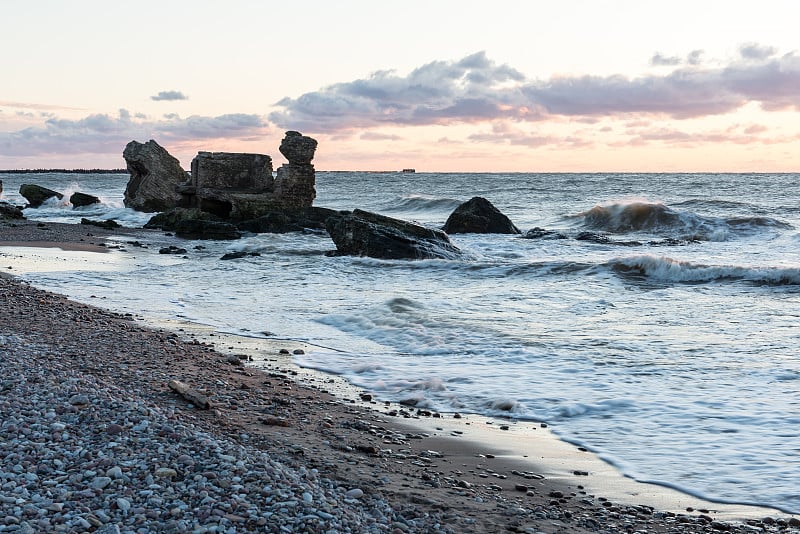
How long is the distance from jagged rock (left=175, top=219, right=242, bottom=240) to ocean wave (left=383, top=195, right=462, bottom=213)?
70.7ft

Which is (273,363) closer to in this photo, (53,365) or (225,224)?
(53,365)

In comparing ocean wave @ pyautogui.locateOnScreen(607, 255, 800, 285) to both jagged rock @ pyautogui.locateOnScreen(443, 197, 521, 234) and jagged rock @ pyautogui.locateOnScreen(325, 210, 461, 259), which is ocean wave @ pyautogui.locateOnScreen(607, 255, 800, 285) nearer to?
jagged rock @ pyautogui.locateOnScreen(325, 210, 461, 259)

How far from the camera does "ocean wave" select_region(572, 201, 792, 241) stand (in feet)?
92.5

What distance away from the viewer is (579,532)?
4.17 m

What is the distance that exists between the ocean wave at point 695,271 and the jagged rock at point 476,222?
34.0 feet

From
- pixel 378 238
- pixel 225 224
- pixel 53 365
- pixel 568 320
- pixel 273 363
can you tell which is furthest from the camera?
pixel 225 224

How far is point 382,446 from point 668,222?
27.5m

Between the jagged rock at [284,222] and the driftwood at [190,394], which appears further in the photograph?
the jagged rock at [284,222]

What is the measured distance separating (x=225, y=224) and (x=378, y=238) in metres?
8.48

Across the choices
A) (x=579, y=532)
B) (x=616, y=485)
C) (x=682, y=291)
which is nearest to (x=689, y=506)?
(x=616, y=485)

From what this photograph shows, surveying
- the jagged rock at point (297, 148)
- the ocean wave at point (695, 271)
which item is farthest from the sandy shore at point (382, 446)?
the jagged rock at point (297, 148)

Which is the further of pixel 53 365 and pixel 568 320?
pixel 568 320

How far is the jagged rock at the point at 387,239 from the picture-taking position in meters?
18.8

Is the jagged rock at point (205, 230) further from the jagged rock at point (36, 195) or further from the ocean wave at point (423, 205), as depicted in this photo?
the ocean wave at point (423, 205)
